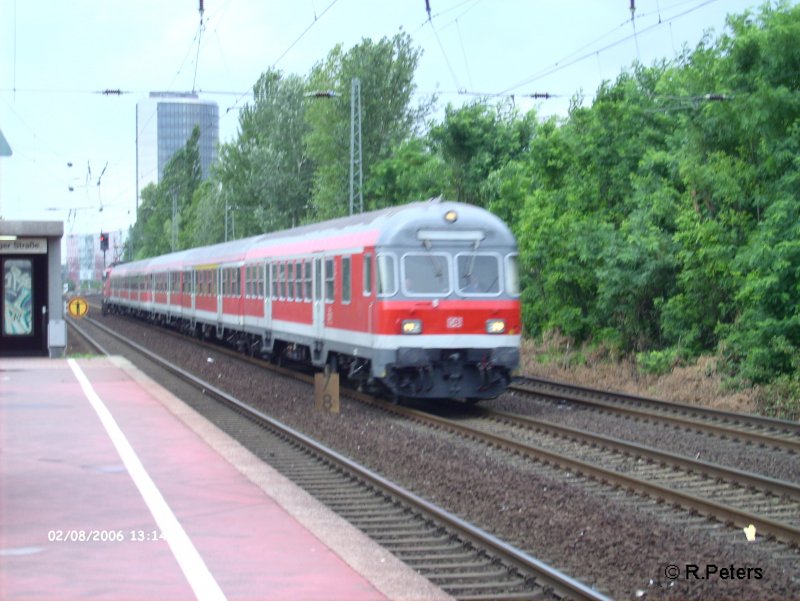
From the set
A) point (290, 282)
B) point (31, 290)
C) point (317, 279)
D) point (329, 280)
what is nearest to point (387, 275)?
point (329, 280)

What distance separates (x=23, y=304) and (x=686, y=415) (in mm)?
17675

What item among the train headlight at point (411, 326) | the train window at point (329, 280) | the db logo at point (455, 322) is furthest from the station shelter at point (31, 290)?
the db logo at point (455, 322)

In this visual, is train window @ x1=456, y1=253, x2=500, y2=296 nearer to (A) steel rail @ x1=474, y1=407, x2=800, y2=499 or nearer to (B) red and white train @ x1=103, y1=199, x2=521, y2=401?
(B) red and white train @ x1=103, y1=199, x2=521, y2=401

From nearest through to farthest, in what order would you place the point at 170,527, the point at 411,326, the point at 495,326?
the point at 170,527 < the point at 411,326 < the point at 495,326

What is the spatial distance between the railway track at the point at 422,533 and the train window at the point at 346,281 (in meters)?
4.26

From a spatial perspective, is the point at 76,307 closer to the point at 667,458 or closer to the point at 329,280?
the point at 329,280

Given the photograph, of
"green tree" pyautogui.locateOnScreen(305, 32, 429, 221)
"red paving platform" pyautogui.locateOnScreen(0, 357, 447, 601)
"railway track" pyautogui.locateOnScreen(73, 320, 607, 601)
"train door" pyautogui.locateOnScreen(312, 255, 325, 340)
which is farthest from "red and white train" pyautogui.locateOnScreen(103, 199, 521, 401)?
"green tree" pyautogui.locateOnScreen(305, 32, 429, 221)

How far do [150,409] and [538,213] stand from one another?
11.6 m

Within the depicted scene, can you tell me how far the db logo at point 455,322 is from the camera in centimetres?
1727

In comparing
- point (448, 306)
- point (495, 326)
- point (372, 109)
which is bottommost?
point (495, 326)

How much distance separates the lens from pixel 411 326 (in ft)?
56.0

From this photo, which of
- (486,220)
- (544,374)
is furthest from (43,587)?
(544,374)

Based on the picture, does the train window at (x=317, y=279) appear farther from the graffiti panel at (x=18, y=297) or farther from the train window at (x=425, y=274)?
the graffiti panel at (x=18, y=297)

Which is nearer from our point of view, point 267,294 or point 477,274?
point 477,274
